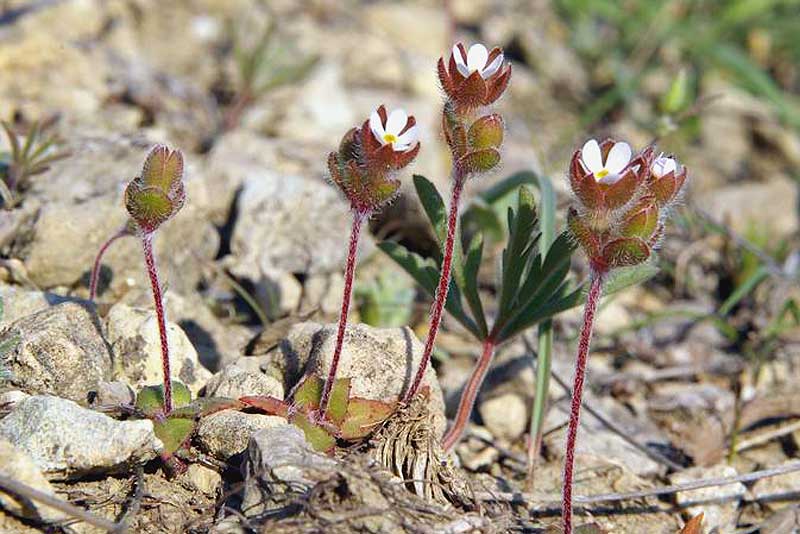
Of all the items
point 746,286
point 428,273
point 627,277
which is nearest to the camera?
point 627,277

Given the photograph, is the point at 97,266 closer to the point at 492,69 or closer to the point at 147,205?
the point at 147,205

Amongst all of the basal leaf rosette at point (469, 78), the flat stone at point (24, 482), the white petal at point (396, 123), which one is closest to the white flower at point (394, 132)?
the white petal at point (396, 123)

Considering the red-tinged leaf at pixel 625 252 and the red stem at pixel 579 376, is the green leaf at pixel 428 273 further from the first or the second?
the red-tinged leaf at pixel 625 252

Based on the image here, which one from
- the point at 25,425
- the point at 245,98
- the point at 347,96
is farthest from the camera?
the point at 347,96

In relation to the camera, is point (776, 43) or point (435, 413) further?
point (776, 43)

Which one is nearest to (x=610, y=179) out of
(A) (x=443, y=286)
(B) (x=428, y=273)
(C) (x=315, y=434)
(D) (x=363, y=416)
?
(A) (x=443, y=286)

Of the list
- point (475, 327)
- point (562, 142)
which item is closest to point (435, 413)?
point (475, 327)

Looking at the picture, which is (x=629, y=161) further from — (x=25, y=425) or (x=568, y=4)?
(x=568, y=4)
